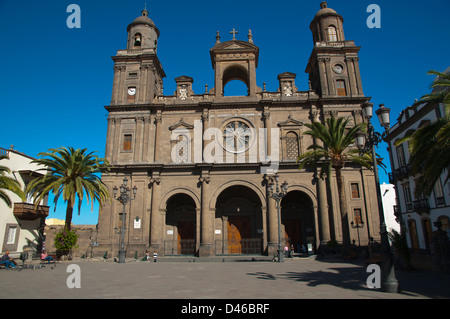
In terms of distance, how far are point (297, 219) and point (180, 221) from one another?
12.4 m


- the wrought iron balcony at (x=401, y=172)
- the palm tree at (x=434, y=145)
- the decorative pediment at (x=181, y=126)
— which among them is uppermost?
the decorative pediment at (x=181, y=126)

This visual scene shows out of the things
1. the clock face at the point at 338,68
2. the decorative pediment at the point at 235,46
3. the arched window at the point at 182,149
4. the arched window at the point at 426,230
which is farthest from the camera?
the decorative pediment at the point at 235,46

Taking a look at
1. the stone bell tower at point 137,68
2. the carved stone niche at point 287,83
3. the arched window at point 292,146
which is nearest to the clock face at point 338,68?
the carved stone niche at point 287,83

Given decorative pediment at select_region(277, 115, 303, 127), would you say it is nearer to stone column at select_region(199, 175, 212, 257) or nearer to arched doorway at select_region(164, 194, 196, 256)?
stone column at select_region(199, 175, 212, 257)

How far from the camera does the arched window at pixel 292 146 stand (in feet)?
98.6

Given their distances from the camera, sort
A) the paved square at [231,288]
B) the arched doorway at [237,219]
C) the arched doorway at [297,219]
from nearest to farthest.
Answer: the paved square at [231,288]
the arched doorway at [237,219]
the arched doorway at [297,219]

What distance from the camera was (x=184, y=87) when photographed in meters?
32.9

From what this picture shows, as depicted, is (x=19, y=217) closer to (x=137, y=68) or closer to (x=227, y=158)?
(x=137, y=68)

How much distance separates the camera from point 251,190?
102 ft

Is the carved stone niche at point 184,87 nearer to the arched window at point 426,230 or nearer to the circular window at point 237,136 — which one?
the circular window at point 237,136

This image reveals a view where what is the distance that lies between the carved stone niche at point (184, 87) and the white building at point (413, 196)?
67.7 ft

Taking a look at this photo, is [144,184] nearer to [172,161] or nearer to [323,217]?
[172,161]

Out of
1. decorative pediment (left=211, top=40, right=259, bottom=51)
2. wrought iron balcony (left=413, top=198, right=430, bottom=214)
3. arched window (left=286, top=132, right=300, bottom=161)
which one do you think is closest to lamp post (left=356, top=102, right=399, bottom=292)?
arched window (left=286, top=132, right=300, bottom=161)
